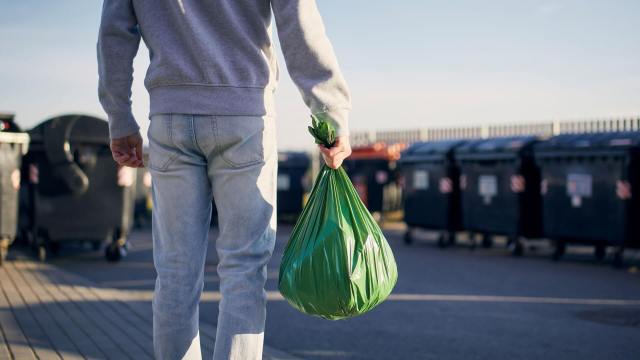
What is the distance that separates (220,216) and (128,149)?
53cm

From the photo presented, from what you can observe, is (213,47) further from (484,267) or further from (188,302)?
(484,267)

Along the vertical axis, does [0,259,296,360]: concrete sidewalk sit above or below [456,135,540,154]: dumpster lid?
below

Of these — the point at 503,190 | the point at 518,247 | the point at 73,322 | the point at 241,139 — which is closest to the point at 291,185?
the point at 503,190

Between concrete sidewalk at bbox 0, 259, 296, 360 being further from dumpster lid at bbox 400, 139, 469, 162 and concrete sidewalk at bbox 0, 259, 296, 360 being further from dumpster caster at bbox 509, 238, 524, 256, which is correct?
dumpster lid at bbox 400, 139, 469, 162

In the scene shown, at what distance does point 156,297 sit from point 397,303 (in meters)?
4.72

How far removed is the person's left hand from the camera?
3332 millimetres

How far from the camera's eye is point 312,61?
3.02m

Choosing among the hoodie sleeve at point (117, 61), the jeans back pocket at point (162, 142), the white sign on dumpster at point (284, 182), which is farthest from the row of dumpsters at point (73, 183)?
the white sign on dumpster at point (284, 182)

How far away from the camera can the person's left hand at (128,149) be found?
333cm

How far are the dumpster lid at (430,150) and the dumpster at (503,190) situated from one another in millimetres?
533

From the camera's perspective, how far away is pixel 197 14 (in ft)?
9.83

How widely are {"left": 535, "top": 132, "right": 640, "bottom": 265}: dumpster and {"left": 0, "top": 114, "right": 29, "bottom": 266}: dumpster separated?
22.6 feet

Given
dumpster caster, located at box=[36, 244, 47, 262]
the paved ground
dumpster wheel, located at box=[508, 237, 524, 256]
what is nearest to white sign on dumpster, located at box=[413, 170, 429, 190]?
dumpster wheel, located at box=[508, 237, 524, 256]

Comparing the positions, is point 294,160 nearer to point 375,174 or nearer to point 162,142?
point 375,174
